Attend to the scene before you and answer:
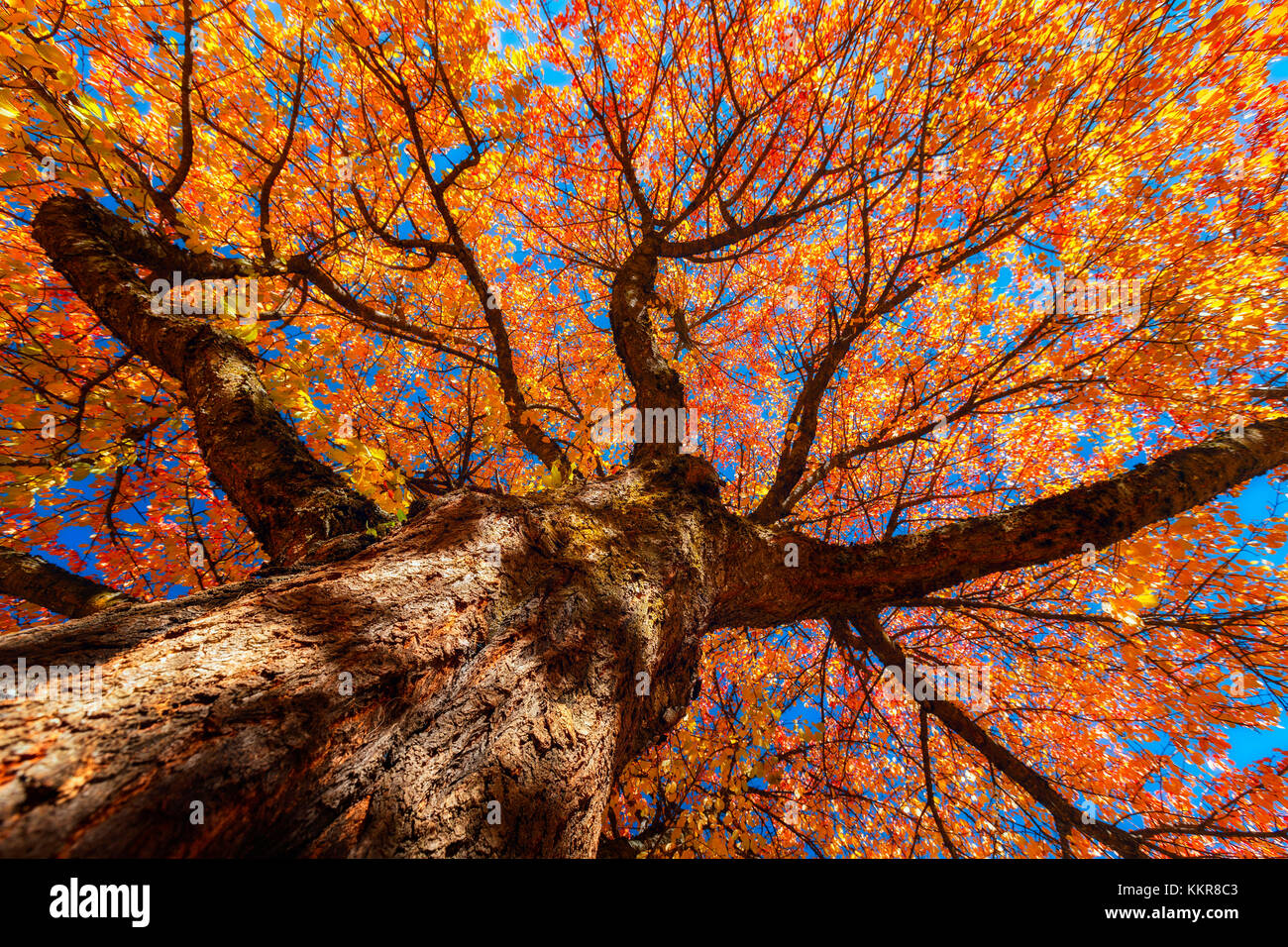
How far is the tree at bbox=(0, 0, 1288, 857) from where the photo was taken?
1146 millimetres

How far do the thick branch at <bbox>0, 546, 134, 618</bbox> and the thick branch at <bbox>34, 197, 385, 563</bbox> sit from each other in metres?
0.98

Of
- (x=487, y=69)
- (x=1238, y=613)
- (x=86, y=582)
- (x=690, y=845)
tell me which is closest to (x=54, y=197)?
(x=86, y=582)

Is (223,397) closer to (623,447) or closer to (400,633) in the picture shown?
(400,633)

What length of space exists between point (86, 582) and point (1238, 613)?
7.96 m

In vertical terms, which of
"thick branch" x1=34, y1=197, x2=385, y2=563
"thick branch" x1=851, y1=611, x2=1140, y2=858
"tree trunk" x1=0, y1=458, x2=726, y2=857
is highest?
"thick branch" x1=34, y1=197, x2=385, y2=563

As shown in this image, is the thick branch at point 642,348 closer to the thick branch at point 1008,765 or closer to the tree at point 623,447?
the tree at point 623,447

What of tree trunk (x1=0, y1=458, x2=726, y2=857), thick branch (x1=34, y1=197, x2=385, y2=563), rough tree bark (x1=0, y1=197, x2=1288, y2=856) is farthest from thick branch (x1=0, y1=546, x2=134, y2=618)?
tree trunk (x1=0, y1=458, x2=726, y2=857)

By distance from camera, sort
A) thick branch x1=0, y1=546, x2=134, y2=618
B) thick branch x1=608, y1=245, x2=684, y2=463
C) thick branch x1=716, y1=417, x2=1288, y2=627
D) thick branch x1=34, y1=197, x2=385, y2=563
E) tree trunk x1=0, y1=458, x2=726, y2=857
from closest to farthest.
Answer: tree trunk x1=0, y1=458, x2=726, y2=857, thick branch x1=34, y1=197, x2=385, y2=563, thick branch x1=0, y1=546, x2=134, y2=618, thick branch x1=716, y1=417, x2=1288, y2=627, thick branch x1=608, y1=245, x2=684, y2=463

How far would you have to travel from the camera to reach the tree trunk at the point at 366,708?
0.71 metres

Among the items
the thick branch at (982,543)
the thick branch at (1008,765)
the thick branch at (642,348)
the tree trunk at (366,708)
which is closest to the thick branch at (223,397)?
the tree trunk at (366,708)

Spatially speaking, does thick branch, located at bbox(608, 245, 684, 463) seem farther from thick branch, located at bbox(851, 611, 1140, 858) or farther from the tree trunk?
thick branch, located at bbox(851, 611, 1140, 858)

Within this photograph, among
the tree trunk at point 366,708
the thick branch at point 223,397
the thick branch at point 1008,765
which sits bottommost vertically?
the thick branch at point 1008,765

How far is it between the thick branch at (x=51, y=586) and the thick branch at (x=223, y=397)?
984 millimetres

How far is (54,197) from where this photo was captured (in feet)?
8.86
